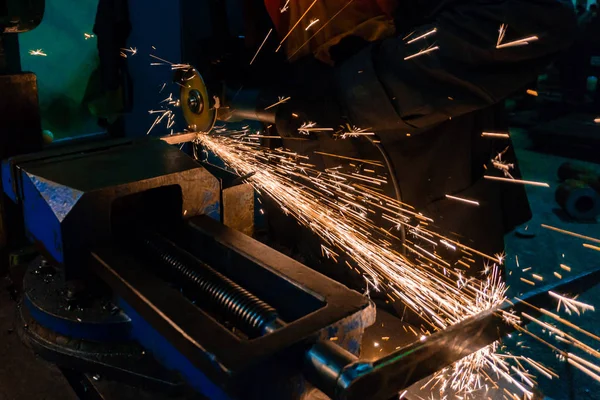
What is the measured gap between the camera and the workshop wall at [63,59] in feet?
16.7

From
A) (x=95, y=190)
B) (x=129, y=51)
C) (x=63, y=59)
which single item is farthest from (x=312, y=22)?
(x=63, y=59)

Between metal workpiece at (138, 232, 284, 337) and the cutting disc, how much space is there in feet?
2.13

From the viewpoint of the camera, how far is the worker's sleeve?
59.6 inches

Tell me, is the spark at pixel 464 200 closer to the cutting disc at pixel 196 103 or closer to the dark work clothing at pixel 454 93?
the dark work clothing at pixel 454 93

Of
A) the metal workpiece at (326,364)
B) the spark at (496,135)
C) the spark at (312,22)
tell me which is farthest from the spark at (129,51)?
the metal workpiece at (326,364)

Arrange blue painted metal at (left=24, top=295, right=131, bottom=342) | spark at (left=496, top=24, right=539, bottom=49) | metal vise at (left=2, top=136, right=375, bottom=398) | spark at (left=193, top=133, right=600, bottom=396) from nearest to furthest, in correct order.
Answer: metal vise at (left=2, top=136, right=375, bottom=398), blue painted metal at (left=24, top=295, right=131, bottom=342), spark at (left=496, top=24, right=539, bottom=49), spark at (left=193, top=133, right=600, bottom=396)

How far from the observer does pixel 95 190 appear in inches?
42.9

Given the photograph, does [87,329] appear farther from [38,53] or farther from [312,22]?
[38,53]

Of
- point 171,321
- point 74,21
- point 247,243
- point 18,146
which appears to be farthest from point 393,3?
point 74,21

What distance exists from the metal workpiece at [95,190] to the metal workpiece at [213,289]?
0.10 m

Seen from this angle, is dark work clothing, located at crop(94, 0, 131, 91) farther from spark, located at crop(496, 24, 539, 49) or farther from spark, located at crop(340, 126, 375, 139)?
spark, located at crop(496, 24, 539, 49)

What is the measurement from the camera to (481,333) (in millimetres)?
814

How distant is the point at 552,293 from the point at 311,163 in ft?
4.70

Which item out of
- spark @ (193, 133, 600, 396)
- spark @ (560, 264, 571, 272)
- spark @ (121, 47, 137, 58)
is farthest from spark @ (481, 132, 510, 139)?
spark @ (121, 47, 137, 58)
